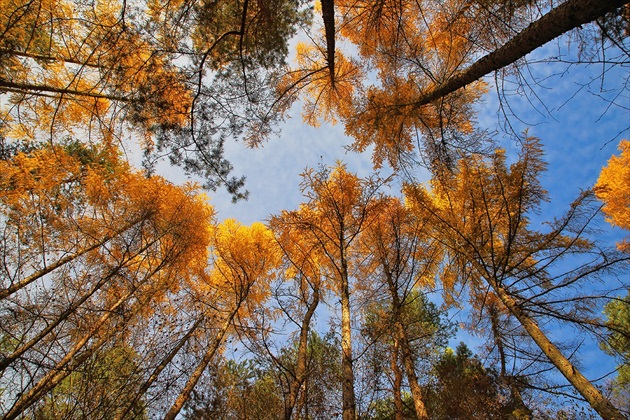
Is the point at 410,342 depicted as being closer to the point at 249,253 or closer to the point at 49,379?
the point at 249,253

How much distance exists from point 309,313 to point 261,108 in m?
4.51

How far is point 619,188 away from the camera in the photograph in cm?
973

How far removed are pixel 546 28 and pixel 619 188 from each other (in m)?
10.5

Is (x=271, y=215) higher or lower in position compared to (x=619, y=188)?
lower

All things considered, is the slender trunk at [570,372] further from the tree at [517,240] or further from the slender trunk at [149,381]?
the slender trunk at [149,381]

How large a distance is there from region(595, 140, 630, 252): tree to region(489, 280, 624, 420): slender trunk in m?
7.45

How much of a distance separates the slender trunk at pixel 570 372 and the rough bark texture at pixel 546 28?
3209 mm

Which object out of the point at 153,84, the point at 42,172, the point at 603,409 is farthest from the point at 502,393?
the point at 42,172

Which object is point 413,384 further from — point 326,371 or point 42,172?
point 42,172

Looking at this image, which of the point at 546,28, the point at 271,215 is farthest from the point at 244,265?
the point at 546,28

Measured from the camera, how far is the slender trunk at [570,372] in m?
3.30

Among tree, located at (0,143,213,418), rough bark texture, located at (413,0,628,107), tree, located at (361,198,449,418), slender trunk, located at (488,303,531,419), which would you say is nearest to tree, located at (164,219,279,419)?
tree, located at (0,143,213,418)

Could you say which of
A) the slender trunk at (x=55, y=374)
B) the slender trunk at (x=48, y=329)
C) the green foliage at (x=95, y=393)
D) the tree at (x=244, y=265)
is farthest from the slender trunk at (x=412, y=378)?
the slender trunk at (x=48, y=329)

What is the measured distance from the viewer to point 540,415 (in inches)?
271
